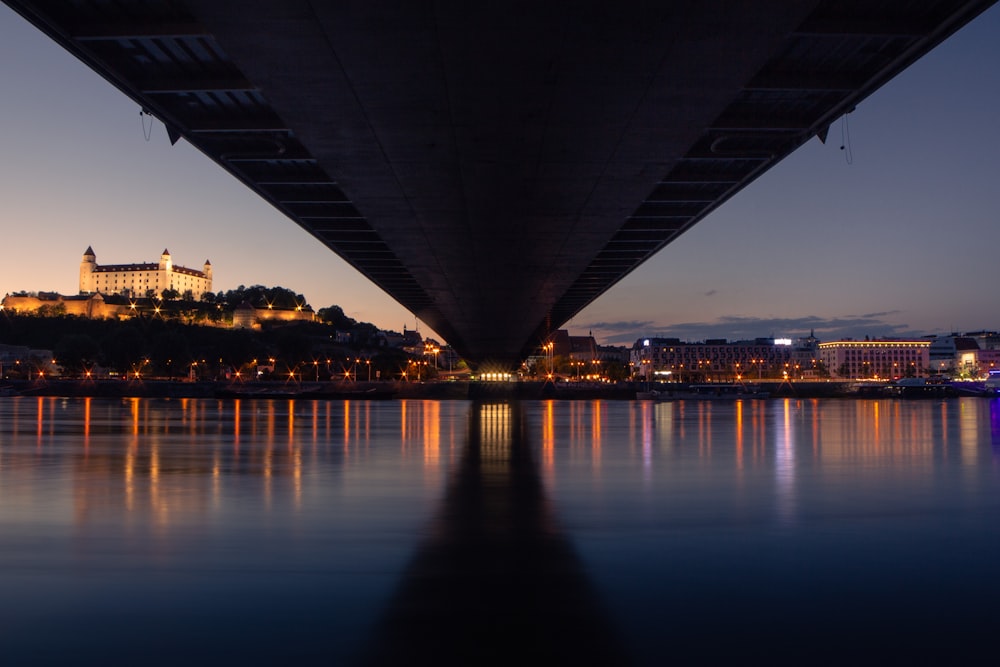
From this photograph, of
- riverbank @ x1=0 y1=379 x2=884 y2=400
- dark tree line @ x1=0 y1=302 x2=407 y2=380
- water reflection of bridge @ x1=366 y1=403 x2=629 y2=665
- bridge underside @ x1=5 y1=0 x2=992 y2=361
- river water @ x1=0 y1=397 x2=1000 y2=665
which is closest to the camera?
water reflection of bridge @ x1=366 y1=403 x2=629 y2=665

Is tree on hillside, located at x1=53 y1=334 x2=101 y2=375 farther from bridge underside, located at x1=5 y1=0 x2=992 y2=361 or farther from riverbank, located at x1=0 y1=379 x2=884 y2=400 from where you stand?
bridge underside, located at x1=5 y1=0 x2=992 y2=361

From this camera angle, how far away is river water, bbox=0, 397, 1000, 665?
579 centimetres

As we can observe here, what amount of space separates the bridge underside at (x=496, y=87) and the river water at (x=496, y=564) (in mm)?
7489

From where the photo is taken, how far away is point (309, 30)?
1330 centimetres

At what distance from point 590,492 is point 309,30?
28.9 feet

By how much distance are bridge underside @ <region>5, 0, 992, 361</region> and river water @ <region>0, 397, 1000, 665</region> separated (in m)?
7.49

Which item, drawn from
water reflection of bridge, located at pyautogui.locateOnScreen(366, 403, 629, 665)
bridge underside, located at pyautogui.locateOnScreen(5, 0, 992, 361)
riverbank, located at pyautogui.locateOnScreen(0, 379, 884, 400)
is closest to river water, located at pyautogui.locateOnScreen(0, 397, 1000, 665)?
water reflection of bridge, located at pyautogui.locateOnScreen(366, 403, 629, 665)

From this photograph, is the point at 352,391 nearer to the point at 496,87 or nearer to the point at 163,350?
the point at 163,350

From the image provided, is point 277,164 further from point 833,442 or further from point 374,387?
point 374,387

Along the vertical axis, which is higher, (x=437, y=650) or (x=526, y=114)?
(x=526, y=114)

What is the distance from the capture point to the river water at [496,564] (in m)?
5.79

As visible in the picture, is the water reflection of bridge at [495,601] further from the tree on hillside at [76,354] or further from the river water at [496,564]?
the tree on hillside at [76,354]

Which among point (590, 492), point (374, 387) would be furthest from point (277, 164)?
point (374, 387)

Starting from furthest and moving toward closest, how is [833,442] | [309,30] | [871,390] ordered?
[871,390] → [833,442] → [309,30]
